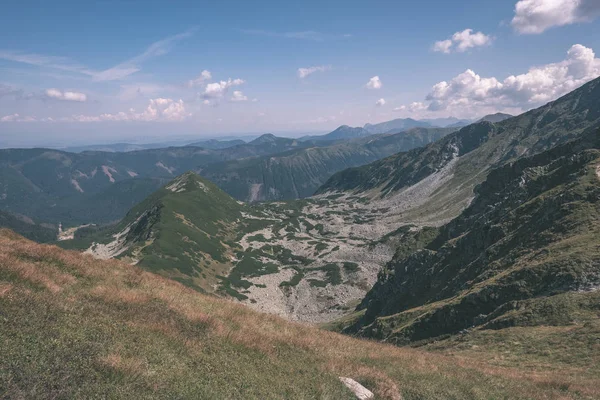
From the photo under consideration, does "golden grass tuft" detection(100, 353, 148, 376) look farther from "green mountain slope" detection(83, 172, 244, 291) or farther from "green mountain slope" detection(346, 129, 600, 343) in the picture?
"green mountain slope" detection(83, 172, 244, 291)

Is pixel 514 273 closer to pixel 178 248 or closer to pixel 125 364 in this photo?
pixel 125 364

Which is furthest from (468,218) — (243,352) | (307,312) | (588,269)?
(243,352)

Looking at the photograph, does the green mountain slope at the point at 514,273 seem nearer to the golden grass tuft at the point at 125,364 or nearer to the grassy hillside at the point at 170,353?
the grassy hillside at the point at 170,353

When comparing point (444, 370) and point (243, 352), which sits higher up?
point (243, 352)

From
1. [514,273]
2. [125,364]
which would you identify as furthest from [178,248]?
[125,364]

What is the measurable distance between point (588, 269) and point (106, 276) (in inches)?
→ 1636

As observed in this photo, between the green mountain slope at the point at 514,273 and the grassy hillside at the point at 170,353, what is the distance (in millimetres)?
12568

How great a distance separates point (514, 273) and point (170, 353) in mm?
39957

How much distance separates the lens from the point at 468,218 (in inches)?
3676

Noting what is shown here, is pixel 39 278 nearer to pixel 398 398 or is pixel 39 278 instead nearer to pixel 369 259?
pixel 398 398

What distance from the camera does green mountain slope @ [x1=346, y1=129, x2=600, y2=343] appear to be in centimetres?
3321

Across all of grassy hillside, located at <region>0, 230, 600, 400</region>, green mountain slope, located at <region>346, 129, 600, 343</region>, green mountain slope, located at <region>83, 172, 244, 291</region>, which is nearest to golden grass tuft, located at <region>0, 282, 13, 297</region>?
grassy hillside, located at <region>0, 230, 600, 400</region>

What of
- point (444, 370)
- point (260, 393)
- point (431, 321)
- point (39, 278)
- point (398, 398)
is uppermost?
point (39, 278)

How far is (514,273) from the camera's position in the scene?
130 ft
